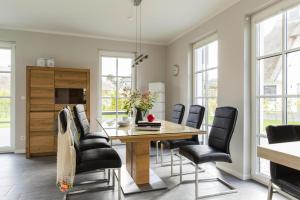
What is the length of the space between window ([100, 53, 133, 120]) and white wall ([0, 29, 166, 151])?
18cm

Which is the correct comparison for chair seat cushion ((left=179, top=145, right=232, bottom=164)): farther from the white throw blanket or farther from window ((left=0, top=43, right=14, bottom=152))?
window ((left=0, top=43, right=14, bottom=152))

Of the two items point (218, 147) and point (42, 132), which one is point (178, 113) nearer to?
point (218, 147)

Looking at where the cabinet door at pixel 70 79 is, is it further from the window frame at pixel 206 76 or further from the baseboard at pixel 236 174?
the baseboard at pixel 236 174

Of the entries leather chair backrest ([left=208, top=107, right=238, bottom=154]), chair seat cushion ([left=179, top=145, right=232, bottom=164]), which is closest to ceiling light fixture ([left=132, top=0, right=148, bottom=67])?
leather chair backrest ([left=208, top=107, right=238, bottom=154])

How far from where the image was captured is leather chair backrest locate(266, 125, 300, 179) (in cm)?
144

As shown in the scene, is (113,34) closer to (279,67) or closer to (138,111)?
(138,111)

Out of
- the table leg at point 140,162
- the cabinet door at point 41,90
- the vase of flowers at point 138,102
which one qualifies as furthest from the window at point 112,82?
the table leg at point 140,162

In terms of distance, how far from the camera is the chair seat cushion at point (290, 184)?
129cm

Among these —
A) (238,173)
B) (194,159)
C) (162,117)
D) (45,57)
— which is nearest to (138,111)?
(194,159)

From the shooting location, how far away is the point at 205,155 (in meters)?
2.28

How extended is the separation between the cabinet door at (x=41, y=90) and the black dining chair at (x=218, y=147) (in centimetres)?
297

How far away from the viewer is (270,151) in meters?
0.90

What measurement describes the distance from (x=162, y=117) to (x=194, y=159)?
2878mm

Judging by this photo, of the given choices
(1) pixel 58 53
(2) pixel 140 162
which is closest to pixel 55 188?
(2) pixel 140 162
